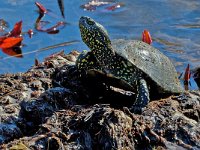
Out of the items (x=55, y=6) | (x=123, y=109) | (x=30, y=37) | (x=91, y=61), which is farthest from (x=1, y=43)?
(x=123, y=109)

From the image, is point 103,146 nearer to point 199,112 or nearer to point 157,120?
point 157,120

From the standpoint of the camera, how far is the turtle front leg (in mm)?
4953

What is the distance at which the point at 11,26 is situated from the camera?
28.1 ft

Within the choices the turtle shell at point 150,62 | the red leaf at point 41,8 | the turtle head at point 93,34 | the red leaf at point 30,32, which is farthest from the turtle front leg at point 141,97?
the red leaf at point 41,8

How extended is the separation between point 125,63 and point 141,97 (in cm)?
38

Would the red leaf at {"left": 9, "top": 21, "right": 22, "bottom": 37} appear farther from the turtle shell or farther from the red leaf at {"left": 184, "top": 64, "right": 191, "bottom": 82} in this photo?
the turtle shell

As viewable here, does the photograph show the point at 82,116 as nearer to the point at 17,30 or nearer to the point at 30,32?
the point at 17,30

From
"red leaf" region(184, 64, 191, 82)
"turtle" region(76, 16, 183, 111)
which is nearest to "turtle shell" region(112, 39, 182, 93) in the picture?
"turtle" region(76, 16, 183, 111)

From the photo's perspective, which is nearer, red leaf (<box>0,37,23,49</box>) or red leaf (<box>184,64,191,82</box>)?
red leaf (<box>184,64,191,82</box>)

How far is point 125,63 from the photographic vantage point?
17.2 ft

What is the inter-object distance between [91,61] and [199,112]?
1.07 m

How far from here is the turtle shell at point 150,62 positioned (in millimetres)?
5305

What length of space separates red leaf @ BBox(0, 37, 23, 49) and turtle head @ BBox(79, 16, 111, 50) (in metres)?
2.71

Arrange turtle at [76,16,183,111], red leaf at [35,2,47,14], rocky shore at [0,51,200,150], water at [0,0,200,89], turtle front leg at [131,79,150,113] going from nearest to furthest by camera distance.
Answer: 1. rocky shore at [0,51,200,150]
2. turtle front leg at [131,79,150,113]
3. turtle at [76,16,183,111]
4. water at [0,0,200,89]
5. red leaf at [35,2,47,14]
